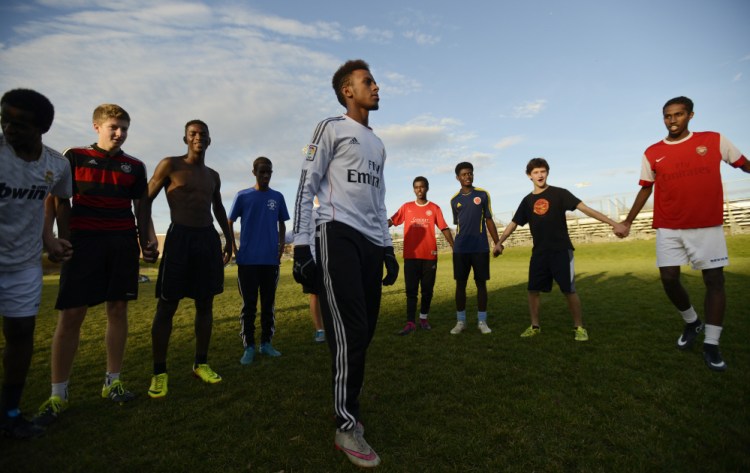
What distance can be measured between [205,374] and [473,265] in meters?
4.02

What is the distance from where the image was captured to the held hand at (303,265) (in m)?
2.59

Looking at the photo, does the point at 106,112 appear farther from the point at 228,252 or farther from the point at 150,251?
the point at 228,252

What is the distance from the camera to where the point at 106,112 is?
3.57 metres

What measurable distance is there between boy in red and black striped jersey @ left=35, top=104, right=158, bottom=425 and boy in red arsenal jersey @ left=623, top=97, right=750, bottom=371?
5546 millimetres

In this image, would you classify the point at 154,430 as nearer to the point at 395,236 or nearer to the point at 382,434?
the point at 382,434

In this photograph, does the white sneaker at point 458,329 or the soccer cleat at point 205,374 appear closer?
the soccer cleat at point 205,374

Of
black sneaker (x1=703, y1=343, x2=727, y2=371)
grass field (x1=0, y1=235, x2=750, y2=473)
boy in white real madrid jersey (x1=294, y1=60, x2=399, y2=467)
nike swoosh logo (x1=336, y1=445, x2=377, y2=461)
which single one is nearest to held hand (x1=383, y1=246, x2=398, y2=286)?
boy in white real madrid jersey (x1=294, y1=60, x2=399, y2=467)

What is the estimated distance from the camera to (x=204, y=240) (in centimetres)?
407

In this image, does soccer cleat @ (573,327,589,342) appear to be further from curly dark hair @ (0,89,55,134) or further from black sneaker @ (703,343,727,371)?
curly dark hair @ (0,89,55,134)

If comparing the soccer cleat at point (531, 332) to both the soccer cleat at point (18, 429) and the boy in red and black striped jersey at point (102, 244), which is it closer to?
the boy in red and black striped jersey at point (102, 244)

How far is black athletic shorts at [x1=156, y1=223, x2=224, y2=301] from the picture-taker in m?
3.85

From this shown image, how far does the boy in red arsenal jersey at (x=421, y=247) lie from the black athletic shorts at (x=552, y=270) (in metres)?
1.47

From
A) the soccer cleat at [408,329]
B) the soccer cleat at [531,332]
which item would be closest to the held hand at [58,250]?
the soccer cleat at [408,329]

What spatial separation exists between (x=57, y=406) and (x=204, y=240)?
1831 millimetres
